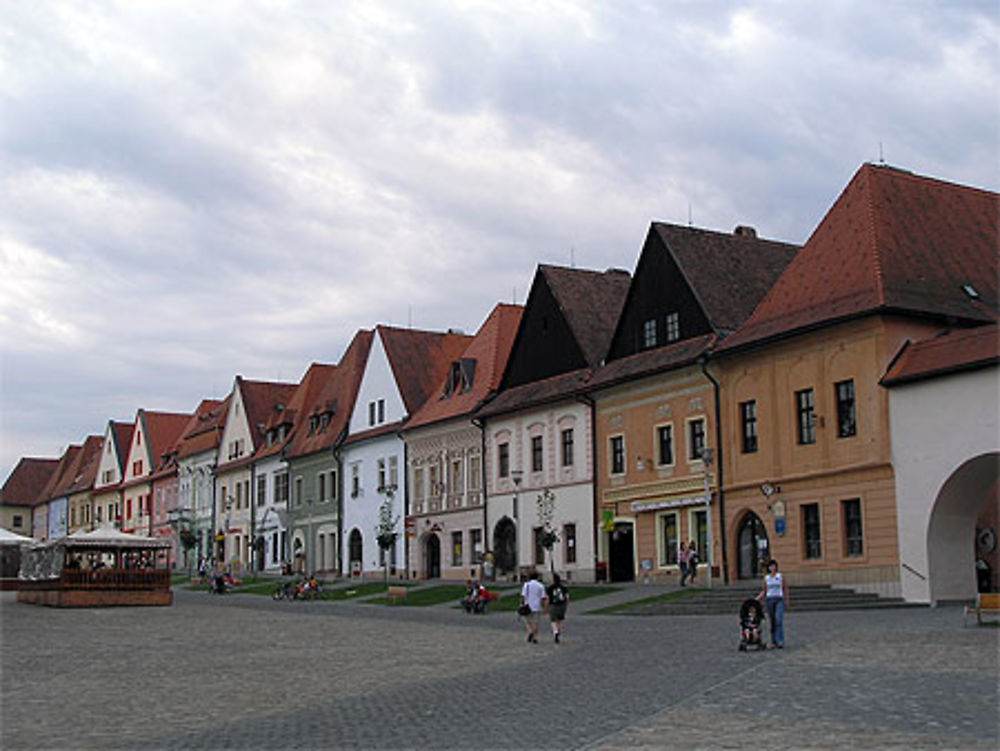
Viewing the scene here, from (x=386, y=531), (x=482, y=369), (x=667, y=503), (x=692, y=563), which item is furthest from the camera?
(x=386, y=531)

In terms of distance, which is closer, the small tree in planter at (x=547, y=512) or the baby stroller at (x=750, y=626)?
the baby stroller at (x=750, y=626)

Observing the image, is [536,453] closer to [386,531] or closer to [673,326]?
[673,326]

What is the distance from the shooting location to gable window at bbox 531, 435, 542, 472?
53156 mm

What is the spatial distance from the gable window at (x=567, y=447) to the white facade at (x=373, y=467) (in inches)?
531

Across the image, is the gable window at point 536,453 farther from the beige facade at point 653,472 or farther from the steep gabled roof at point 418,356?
the steep gabled roof at point 418,356

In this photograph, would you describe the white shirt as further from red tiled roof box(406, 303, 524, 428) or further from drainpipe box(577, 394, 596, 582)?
red tiled roof box(406, 303, 524, 428)

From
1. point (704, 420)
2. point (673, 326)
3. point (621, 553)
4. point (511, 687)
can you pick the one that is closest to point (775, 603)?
point (511, 687)

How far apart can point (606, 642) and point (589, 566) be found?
22441 mm

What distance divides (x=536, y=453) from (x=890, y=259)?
19.4m

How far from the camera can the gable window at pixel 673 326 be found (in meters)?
45.7

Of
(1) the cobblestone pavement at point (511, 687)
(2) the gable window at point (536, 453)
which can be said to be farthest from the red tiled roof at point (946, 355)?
(2) the gable window at point (536, 453)

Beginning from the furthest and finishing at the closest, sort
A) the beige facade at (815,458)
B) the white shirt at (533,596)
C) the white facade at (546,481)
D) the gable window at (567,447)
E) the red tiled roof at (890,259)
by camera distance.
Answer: the gable window at (567,447)
the white facade at (546,481)
the red tiled roof at (890,259)
the beige facade at (815,458)
the white shirt at (533,596)

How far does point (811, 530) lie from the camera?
3897cm

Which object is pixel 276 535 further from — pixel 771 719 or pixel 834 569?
pixel 771 719
